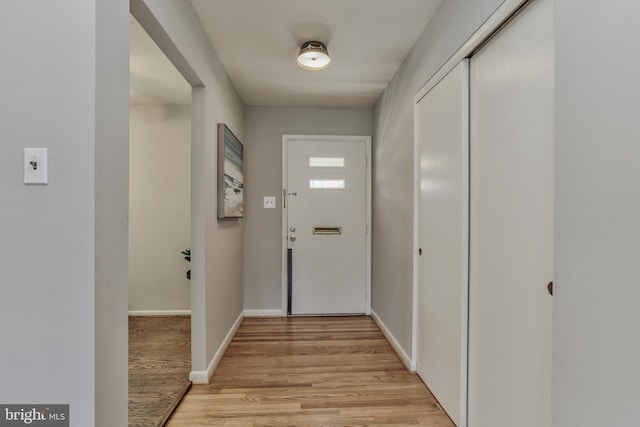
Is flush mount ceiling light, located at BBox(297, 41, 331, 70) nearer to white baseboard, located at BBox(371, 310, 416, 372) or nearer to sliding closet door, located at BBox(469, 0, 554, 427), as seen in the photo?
sliding closet door, located at BBox(469, 0, 554, 427)

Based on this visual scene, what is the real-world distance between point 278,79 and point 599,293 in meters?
2.64

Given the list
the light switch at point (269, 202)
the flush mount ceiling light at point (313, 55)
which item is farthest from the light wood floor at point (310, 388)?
the flush mount ceiling light at point (313, 55)

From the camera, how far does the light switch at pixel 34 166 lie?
925mm

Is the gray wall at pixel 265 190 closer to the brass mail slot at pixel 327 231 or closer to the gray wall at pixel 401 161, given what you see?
the brass mail slot at pixel 327 231

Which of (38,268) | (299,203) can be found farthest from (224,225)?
(38,268)

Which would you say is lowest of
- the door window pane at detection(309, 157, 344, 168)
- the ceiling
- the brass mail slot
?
the brass mail slot

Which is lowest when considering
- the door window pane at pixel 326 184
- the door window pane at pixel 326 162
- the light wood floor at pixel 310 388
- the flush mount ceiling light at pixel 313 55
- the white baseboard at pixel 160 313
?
the light wood floor at pixel 310 388

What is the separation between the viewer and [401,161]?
8.07 ft

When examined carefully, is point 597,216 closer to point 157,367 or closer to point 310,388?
point 310,388

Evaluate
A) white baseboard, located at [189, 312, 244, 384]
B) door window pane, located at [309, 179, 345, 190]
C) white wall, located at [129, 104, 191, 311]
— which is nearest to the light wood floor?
white baseboard, located at [189, 312, 244, 384]

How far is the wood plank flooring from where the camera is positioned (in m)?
1.75

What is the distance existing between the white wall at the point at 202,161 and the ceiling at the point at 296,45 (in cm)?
21

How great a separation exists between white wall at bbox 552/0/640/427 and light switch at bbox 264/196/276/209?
2780mm

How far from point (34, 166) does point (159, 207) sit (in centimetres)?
253
